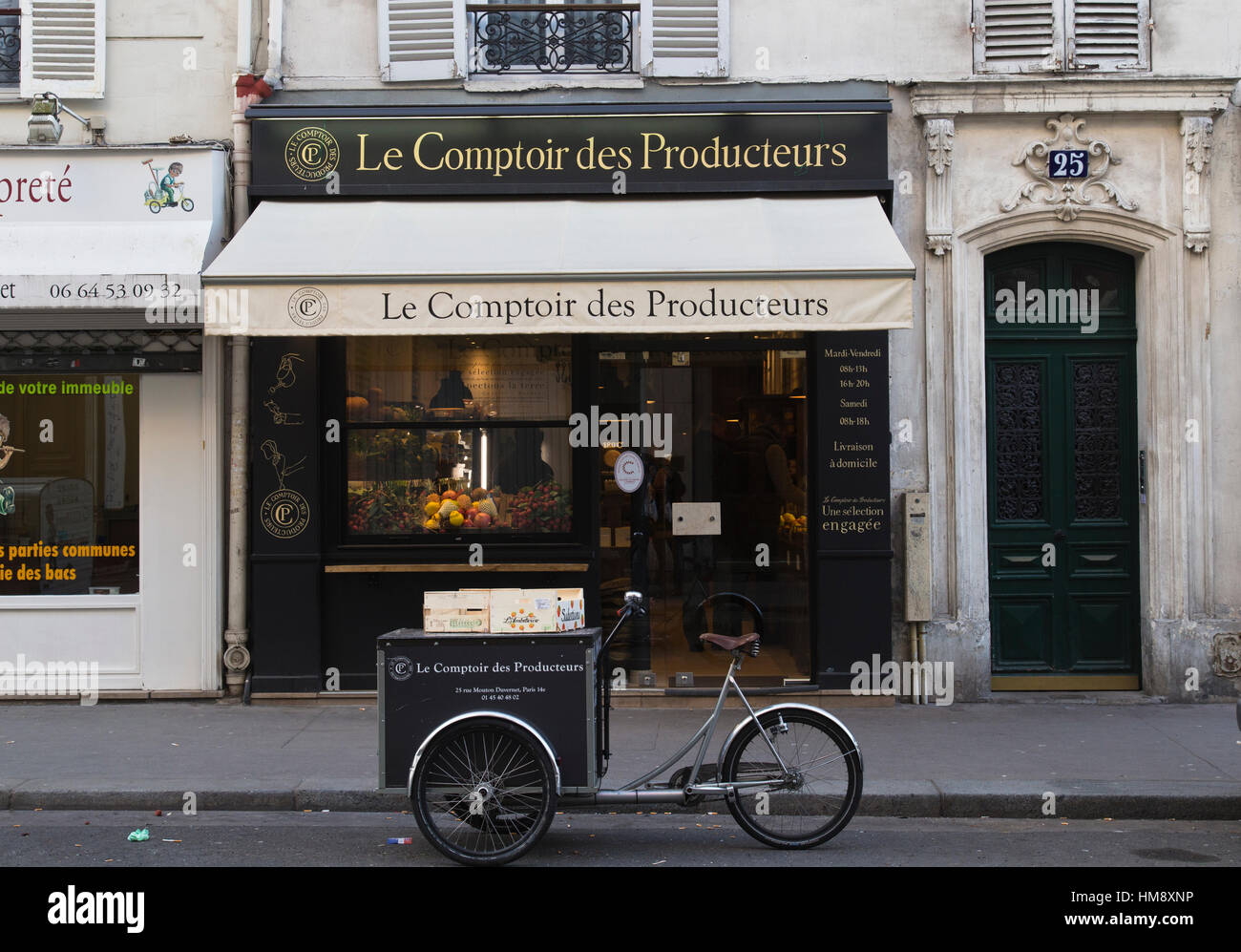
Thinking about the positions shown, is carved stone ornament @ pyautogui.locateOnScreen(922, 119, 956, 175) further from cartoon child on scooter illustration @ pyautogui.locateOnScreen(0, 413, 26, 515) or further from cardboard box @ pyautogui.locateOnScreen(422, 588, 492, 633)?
cartoon child on scooter illustration @ pyautogui.locateOnScreen(0, 413, 26, 515)

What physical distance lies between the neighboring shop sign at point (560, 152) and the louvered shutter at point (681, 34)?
45cm

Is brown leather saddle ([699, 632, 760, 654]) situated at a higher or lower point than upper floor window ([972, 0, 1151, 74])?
lower

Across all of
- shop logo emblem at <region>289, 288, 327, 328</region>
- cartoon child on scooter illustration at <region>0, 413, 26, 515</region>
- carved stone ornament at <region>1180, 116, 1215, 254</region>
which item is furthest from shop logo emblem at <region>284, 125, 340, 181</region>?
carved stone ornament at <region>1180, 116, 1215, 254</region>

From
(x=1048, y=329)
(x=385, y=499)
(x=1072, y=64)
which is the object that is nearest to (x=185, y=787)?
(x=385, y=499)

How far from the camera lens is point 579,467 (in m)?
9.68

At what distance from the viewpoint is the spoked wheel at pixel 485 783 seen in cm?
574

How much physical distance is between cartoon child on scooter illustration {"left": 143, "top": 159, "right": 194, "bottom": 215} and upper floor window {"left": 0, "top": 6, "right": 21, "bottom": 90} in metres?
1.64

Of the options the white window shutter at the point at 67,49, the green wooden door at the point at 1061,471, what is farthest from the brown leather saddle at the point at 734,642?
the white window shutter at the point at 67,49

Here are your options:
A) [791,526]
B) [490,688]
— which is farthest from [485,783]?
[791,526]

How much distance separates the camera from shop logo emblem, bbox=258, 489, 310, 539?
9.48 metres

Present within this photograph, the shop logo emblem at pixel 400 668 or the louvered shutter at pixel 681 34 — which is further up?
the louvered shutter at pixel 681 34

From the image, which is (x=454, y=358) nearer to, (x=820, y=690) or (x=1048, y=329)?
(x=820, y=690)

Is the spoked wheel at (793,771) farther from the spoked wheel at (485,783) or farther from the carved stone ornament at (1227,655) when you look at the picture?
the carved stone ornament at (1227,655)

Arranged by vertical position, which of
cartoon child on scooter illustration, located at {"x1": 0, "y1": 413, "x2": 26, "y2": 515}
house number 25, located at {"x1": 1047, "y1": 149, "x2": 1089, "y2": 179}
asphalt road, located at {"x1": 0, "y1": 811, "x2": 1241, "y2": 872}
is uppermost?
house number 25, located at {"x1": 1047, "y1": 149, "x2": 1089, "y2": 179}
